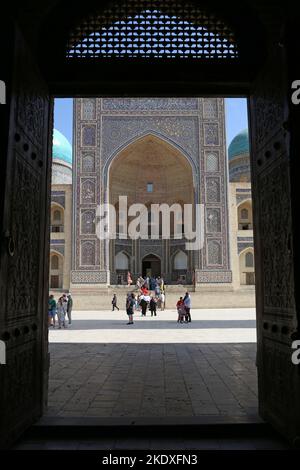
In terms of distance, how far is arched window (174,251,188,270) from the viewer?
92.6ft

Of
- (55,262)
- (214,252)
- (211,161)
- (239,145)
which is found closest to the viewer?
(214,252)

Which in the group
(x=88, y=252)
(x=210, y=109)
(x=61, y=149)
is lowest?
(x=88, y=252)

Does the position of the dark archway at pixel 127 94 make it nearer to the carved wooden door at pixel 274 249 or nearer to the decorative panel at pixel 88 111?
the carved wooden door at pixel 274 249

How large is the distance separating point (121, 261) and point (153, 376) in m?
23.1

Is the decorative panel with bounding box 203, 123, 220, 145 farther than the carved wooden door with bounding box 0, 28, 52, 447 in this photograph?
Yes

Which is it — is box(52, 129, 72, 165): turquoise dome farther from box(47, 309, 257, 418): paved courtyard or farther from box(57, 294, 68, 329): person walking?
box(47, 309, 257, 418): paved courtyard

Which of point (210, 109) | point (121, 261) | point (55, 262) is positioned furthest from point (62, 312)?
point (210, 109)

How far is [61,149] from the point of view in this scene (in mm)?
35031

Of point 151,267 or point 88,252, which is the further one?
point 151,267

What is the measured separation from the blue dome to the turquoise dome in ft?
44.6

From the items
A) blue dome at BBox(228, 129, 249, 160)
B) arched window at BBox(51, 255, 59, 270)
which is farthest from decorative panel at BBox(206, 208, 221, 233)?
blue dome at BBox(228, 129, 249, 160)

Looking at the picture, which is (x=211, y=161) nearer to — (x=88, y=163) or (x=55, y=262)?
(x=88, y=163)

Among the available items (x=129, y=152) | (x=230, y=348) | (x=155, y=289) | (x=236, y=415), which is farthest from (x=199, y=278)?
(x=236, y=415)
